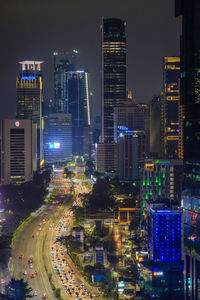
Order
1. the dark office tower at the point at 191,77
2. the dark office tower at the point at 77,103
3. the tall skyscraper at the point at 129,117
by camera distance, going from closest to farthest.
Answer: the dark office tower at the point at 191,77 → the tall skyscraper at the point at 129,117 → the dark office tower at the point at 77,103

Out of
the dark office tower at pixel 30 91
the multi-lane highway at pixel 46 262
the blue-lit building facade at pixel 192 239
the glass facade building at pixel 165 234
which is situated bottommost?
the multi-lane highway at pixel 46 262

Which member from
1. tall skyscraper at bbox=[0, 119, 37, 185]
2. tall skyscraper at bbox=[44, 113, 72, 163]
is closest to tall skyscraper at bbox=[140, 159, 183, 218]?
tall skyscraper at bbox=[0, 119, 37, 185]

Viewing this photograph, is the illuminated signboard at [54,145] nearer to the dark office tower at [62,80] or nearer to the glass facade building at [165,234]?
the dark office tower at [62,80]

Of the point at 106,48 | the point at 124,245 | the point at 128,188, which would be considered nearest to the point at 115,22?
the point at 106,48

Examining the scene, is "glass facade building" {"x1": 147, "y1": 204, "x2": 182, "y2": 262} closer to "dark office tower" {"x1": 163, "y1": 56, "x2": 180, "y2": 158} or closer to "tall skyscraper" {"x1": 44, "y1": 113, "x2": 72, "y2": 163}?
"dark office tower" {"x1": 163, "y1": 56, "x2": 180, "y2": 158}

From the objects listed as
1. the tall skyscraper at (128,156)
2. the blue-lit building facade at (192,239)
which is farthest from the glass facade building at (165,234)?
Result: the tall skyscraper at (128,156)

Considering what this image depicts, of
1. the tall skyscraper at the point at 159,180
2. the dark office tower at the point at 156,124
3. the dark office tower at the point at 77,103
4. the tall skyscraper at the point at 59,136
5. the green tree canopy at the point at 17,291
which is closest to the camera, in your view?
the green tree canopy at the point at 17,291

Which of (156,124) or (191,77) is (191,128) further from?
(156,124)

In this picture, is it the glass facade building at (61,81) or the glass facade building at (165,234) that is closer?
the glass facade building at (165,234)
